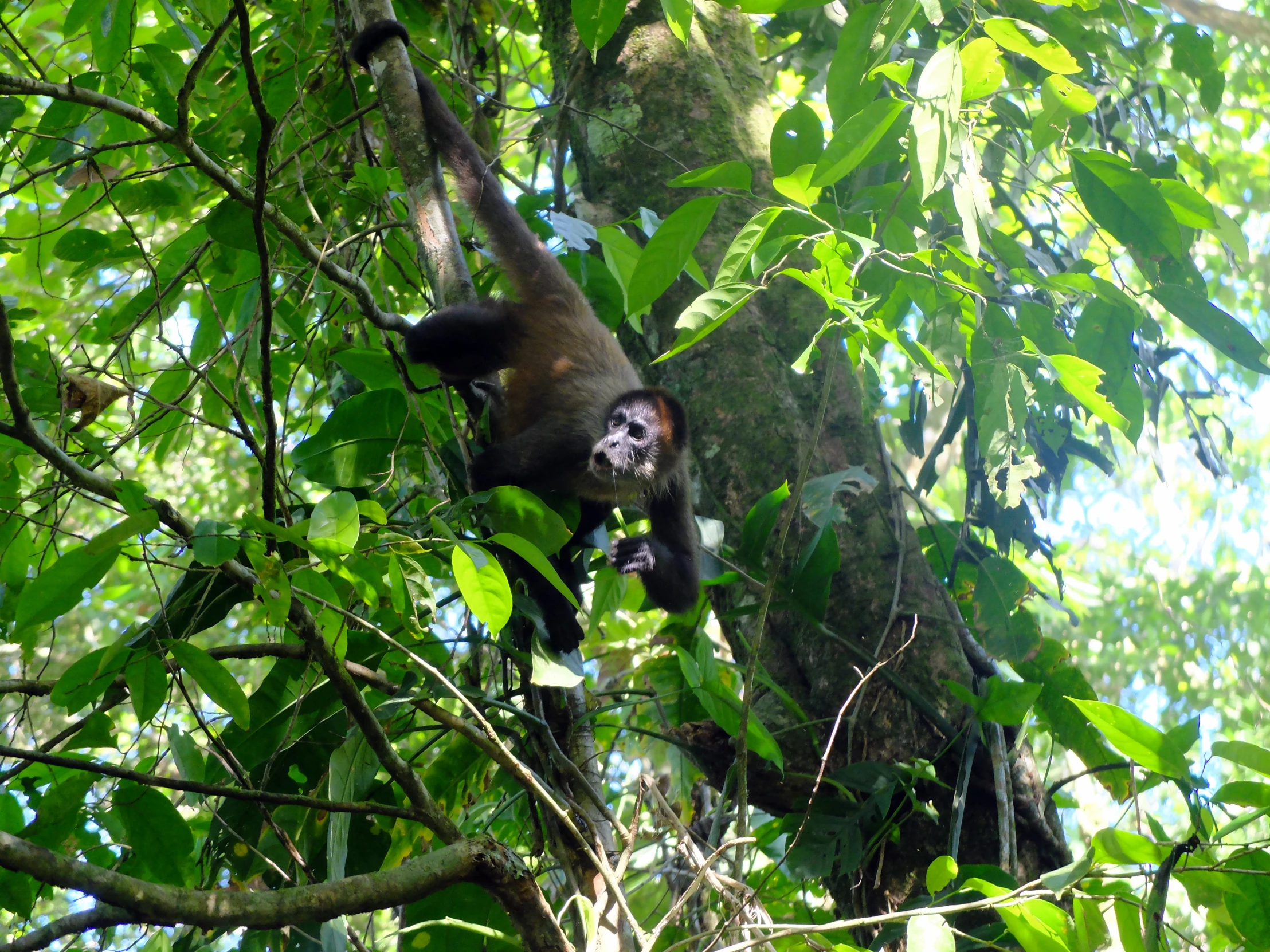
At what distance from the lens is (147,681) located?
5.64 feet

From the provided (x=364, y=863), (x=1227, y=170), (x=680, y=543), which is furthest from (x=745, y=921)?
(x=1227, y=170)

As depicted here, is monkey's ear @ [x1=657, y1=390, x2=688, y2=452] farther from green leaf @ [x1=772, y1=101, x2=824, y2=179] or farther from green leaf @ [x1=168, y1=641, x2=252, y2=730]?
green leaf @ [x1=168, y1=641, x2=252, y2=730]

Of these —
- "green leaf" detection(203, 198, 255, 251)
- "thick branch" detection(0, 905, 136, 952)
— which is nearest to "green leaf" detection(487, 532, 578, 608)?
"thick branch" detection(0, 905, 136, 952)

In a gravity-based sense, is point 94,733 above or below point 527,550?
below

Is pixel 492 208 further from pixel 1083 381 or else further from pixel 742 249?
pixel 1083 381

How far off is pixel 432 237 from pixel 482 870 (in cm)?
167

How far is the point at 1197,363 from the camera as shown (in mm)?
3225

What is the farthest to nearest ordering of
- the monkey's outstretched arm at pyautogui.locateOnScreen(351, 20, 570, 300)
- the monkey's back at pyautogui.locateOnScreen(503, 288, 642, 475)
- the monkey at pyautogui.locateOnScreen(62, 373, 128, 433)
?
the monkey's back at pyautogui.locateOnScreen(503, 288, 642, 475) → the monkey's outstretched arm at pyautogui.locateOnScreen(351, 20, 570, 300) → the monkey at pyautogui.locateOnScreen(62, 373, 128, 433)

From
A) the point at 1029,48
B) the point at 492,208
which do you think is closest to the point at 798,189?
the point at 1029,48

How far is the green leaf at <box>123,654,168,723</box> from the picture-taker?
170 cm

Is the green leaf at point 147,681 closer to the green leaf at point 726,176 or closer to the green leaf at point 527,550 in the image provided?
the green leaf at point 527,550

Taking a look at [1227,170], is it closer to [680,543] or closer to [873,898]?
[680,543]

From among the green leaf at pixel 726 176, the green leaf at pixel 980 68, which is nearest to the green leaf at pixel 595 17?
the green leaf at pixel 726 176

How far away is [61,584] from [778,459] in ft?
7.19
